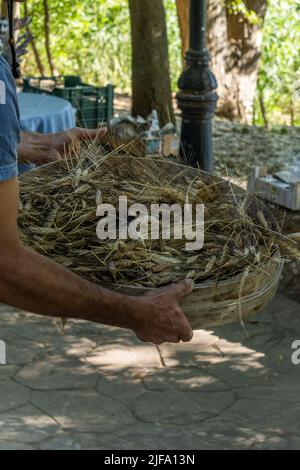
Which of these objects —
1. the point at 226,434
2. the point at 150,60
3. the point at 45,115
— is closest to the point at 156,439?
the point at 226,434

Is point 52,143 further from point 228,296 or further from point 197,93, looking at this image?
point 197,93

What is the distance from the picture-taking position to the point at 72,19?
552 inches

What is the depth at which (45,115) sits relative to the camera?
6.40 metres

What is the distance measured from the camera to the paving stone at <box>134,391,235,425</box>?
3992 mm

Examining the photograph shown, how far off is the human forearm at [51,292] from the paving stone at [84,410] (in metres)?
→ 2.06

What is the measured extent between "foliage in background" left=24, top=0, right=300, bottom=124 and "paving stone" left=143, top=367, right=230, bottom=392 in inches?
328

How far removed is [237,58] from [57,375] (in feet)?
24.4

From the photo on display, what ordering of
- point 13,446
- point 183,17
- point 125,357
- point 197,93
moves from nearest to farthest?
point 13,446
point 125,357
point 197,93
point 183,17

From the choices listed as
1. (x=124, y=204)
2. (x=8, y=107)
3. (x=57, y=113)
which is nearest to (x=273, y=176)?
(x=57, y=113)

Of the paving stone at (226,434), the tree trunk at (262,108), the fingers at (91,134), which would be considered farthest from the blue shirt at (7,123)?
the tree trunk at (262,108)

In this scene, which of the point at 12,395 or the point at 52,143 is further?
the point at 12,395

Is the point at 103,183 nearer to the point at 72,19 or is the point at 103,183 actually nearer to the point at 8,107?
the point at 8,107

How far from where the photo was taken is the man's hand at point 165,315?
1.90 meters

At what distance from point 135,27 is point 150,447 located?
235 inches
